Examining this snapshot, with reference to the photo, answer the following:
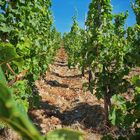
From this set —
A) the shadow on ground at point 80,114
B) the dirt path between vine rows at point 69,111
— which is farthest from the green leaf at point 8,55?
the shadow on ground at point 80,114

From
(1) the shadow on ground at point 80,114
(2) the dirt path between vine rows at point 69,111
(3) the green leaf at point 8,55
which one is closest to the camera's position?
(3) the green leaf at point 8,55

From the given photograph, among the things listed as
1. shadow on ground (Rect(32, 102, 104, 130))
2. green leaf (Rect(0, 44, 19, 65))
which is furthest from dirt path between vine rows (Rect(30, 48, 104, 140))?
green leaf (Rect(0, 44, 19, 65))

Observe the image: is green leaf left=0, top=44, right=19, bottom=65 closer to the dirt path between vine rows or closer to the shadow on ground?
the dirt path between vine rows

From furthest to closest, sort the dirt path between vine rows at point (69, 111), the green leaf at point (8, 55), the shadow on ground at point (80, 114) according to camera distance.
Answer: the shadow on ground at point (80, 114) < the dirt path between vine rows at point (69, 111) < the green leaf at point (8, 55)

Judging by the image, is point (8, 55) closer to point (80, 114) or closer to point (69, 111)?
point (80, 114)

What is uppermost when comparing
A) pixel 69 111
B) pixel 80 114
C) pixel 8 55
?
pixel 69 111

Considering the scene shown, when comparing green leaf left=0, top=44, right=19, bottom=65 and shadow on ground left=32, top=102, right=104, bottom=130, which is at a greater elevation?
shadow on ground left=32, top=102, right=104, bottom=130

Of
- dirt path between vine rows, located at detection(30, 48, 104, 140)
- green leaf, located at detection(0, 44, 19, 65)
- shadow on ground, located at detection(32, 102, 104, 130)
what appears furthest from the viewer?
shadow on ground, located at detection(32, 102, 104, 130)

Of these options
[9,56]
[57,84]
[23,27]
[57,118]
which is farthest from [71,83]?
[9,56]

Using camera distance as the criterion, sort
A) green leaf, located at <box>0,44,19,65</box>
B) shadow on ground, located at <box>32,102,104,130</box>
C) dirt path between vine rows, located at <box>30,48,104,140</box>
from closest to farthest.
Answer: green leaf, located at <box>0,44,19,65</box> < dirt path between vine rows, located at <box>30,48,104,140</box> < shadow on ground, located at <box>32,102,104,130</box>

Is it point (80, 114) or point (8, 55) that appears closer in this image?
point (8, 55)

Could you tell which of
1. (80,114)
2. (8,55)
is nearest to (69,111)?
(80,114)

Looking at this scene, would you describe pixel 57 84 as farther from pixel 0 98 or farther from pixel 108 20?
pixel 0 98

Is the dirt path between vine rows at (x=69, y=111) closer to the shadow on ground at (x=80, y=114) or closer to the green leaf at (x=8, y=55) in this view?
the shadow on ground at (x=80, y=114)
